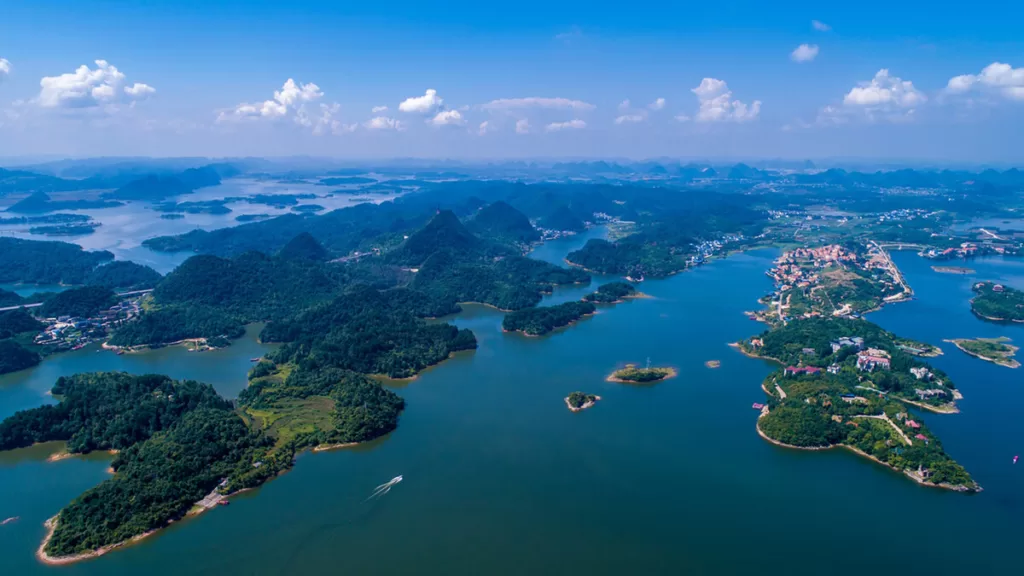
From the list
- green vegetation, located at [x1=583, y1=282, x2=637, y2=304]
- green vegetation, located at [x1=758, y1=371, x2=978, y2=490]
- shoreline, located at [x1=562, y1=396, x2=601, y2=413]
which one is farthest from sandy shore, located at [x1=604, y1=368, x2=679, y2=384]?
green vegetation, located at [x1=583, y1=282, x2=637, y2=304]

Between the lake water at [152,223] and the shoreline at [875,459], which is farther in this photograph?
the lake water at [152,223]

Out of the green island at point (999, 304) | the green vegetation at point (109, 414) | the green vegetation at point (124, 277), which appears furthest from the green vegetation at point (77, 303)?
the green island at point (999, 304)

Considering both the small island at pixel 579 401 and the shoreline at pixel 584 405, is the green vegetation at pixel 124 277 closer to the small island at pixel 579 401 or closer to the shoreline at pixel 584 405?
the shoreline at pixel 584 405

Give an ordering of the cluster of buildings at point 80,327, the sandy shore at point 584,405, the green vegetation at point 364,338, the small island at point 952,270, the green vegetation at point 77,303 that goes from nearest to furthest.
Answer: the sandy shore at point 584,405, the green vegetation at point 364,338, the cluster of buildings at point 80,327, the green vegetation at point 77,303, the small island at point 952,270

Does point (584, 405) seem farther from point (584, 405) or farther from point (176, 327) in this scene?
point (176, 327)

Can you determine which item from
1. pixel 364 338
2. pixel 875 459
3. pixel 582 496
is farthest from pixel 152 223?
pixel 875 459

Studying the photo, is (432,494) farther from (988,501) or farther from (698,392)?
(988,501)
